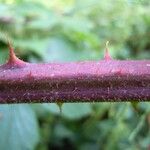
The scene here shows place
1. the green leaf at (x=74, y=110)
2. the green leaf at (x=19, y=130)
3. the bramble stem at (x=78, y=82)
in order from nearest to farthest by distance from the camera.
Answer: the bramble stem at (x=78, y=82), the green leaf at (x=19, y=130), the green leaf at (x=74, y=110)

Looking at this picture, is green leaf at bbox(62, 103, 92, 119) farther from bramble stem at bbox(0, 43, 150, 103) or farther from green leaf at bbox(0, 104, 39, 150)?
bramble stem at bbox(0, 43, 150, 103)

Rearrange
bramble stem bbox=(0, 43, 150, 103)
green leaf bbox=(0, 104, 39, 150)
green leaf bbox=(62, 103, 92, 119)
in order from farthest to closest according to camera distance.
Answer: green leaf bbox=(62, 103, 92, 119) → green leaf bbox=(0, 104, 39, 150) → bramble stem bbox=(0, 43, 150, 103)

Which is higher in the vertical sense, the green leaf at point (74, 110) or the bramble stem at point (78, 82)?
the bramble stem at point (78, 82)

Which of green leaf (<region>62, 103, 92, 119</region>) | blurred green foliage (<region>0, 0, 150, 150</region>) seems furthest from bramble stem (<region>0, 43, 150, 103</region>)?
green leaf (<region>62, 103, 92, 119</region>)

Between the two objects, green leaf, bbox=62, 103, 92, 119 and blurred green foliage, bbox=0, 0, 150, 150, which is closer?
blurred green foliage, bbox=0, 0, 150, 150

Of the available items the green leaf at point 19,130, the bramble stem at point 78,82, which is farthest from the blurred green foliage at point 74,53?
the bramble stem at point 78,82

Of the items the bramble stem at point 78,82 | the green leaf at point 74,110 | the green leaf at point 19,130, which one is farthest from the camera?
the green leaf at point 74,110

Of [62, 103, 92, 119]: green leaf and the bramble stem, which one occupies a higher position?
the bramble stem

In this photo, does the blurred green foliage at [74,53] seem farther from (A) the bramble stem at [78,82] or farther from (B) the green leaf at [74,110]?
(A) the bramble stem at [78,82]
